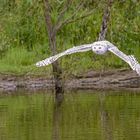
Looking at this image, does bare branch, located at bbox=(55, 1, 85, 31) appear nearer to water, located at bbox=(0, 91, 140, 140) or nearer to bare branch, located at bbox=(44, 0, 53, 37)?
bare branch, located at bbox=(44, 0, 53, 37)

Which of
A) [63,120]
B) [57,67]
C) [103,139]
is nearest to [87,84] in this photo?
[57,67]

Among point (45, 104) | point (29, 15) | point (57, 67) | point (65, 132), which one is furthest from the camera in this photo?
point (29, 15)

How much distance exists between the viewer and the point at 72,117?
16.3m

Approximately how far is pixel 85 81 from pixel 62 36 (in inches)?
104

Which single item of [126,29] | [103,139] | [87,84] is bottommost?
[103,139]

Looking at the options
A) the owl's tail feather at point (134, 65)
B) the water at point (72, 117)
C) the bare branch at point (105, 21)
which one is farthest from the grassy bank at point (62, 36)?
the owl's tail feather at point (134, 65)

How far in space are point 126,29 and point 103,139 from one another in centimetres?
1013

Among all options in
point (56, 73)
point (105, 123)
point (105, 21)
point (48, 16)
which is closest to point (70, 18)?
point (48, 16)

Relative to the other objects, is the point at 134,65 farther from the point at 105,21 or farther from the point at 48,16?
the point at 105,21

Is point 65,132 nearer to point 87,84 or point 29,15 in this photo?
point 87,84

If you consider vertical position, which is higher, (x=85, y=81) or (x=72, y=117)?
(x=85, y=81)

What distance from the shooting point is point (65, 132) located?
14836mm

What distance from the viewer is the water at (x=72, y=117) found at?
14492mm

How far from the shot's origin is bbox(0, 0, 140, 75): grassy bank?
74.7 ft
